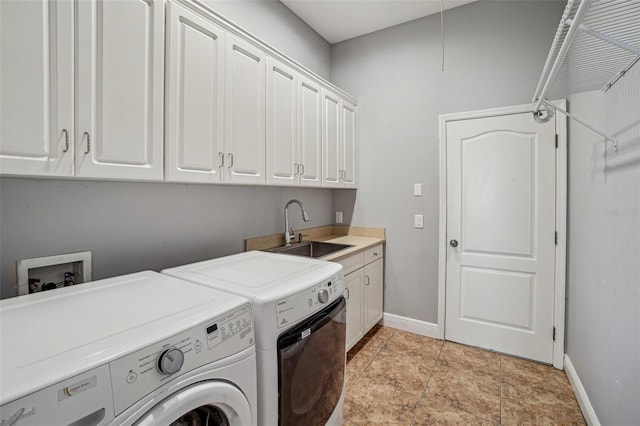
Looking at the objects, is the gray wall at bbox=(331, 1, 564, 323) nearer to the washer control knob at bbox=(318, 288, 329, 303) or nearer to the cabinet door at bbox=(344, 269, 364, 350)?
the cabinet door at bbox=(344, 269, 364, 350)

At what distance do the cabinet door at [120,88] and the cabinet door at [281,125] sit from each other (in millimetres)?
757

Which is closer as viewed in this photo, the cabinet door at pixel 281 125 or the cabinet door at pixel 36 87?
the cabinet door at pixel 36 87

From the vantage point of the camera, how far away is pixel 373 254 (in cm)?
280

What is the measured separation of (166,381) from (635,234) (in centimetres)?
178

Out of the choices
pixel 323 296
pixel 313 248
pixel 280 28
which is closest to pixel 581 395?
pixel 323 296

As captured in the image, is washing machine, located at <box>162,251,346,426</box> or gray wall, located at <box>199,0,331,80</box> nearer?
washing machine, located at <box>162,251,346,426</box>

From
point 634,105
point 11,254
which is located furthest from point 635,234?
point 11,254

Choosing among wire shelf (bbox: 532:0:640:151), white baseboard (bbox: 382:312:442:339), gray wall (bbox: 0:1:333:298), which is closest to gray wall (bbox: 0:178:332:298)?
gray wall (bbox: 0:1:333:298)

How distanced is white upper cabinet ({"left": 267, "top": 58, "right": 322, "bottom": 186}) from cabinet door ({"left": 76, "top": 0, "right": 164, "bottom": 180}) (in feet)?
2.52

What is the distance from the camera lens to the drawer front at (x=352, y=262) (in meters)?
2.28

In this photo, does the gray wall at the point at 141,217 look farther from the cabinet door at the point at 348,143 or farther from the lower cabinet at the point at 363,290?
the lower cabinet at the point at 363,290

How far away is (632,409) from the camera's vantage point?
1.21 m

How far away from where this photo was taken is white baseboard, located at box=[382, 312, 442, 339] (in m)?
2.80

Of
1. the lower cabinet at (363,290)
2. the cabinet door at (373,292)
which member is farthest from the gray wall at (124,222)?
the cabinet door at (373,292)
